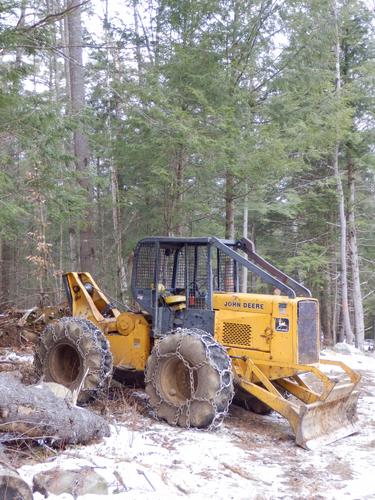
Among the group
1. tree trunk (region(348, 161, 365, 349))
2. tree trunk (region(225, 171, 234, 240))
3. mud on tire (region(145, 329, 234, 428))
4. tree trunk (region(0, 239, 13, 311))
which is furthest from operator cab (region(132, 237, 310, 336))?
Answer: tree trunk (region(348, 161, 365, 349))

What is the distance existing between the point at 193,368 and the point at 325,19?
9993mm

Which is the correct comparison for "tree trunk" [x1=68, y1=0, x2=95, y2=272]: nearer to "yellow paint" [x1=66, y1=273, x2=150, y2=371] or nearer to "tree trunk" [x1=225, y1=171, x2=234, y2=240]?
"tree trunk" [x1=225, y1=171, x2=234, y2=240]

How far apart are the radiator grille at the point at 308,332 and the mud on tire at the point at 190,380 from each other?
1027 millimetres

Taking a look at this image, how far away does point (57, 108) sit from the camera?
965 centimetres

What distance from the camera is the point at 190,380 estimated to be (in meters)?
7.00

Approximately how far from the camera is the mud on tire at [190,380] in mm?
6707

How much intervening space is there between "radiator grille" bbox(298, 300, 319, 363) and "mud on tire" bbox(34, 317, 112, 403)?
2630 mm

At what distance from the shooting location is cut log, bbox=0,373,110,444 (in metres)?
4.95

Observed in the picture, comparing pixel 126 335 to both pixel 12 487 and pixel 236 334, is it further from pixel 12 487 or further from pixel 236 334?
pixel 12 487

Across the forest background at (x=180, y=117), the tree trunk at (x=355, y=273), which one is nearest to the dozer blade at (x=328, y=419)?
the forest background at (x=180, y=117)

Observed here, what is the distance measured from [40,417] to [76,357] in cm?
298

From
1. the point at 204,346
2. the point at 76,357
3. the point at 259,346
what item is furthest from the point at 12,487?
the point at 76,357

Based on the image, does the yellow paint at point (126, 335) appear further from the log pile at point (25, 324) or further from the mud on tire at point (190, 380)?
the log pile at point (25, 324)

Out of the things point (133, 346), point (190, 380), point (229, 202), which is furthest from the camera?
point (229, 202)
